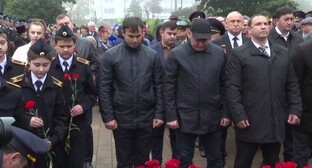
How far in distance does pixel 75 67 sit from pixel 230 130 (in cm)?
408

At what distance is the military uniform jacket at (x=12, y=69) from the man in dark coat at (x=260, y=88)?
213cm

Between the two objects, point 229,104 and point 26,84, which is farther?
point 229,104

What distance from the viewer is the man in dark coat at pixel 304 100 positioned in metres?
4.84

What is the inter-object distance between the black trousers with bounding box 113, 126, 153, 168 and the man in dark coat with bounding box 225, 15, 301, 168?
3.13ft

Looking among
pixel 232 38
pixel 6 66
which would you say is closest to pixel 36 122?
pixel 6 66

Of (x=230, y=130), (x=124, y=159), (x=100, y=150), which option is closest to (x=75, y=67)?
(x=124, y=159)

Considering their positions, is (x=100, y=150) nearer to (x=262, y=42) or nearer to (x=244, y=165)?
(x=244, y=165)

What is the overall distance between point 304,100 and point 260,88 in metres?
0.65

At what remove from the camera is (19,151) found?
218cm

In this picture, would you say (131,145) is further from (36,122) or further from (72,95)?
(36,122)

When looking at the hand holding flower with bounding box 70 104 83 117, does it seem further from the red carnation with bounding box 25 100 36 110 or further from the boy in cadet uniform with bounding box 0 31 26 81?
the red carnation with bounding box 25 100 36 110

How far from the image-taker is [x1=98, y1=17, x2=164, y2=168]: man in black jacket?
4.76m

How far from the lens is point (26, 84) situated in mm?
4305

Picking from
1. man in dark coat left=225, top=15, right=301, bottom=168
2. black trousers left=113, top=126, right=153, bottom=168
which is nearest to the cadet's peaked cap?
black trousers left=113, top=126, right=153, bottom=168
